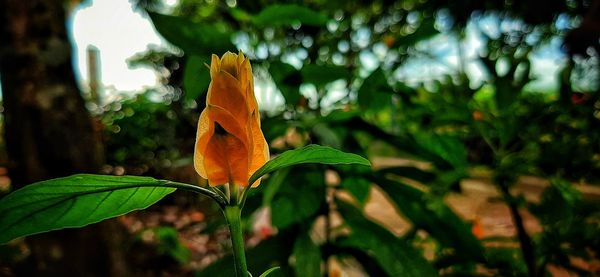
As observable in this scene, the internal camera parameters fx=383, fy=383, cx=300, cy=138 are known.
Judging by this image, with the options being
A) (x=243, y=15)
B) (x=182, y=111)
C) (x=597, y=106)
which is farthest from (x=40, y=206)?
(x=182, y=111)

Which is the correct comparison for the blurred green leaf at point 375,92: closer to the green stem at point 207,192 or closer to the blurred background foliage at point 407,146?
the blurred background foliage at point 407,146

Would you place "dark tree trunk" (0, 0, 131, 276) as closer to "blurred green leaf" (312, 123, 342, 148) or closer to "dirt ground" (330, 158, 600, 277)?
"blurred green leaf" (312, 123, 342, 148)

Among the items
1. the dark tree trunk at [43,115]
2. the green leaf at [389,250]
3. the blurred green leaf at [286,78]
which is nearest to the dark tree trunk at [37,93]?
the dark tree trunk at [43,115]

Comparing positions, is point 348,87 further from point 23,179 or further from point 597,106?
point 23,179

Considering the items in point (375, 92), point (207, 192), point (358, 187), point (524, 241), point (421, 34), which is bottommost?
point (524, 241)

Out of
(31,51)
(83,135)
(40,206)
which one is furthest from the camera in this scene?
(83,135)

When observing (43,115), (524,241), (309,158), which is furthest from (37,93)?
(524,241)

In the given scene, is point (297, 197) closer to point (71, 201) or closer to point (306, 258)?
point (306, 258)
